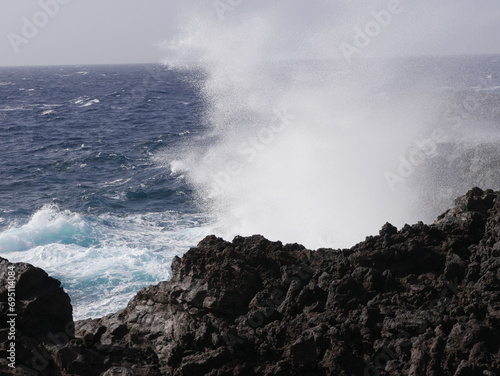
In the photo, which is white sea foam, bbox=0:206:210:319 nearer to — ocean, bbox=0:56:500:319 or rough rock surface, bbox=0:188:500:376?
ocean, bbox=0:56:500:319

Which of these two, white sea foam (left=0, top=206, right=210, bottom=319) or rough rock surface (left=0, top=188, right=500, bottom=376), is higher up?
white sea foam (left=0, top=206, right=210, bottom=319)

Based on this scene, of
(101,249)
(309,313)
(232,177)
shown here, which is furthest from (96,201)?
(309,313)

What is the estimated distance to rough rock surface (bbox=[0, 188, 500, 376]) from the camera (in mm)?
9312

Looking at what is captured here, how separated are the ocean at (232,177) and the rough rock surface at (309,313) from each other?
6.04 meters

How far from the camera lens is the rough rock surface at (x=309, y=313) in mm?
9312

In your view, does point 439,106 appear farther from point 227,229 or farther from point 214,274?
point 214,274

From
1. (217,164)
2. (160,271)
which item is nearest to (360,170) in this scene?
(217,164)

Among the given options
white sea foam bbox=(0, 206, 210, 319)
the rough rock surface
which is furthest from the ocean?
the rough rock surface

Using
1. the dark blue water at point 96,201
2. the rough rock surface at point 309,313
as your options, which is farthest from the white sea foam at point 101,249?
the rough rock surface at point 309,313

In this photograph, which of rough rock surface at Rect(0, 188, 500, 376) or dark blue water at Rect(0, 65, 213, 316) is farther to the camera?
dark blue water at Rect(0, 65, 213, 316)

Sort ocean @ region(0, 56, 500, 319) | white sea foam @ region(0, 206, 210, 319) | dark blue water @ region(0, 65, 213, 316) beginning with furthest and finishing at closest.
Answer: ocean @ region(0, 56, 500, 319) < dark blue water @ region(0, 65, 213, 316) < white sea foam @ region(0, 206, 210, 319)

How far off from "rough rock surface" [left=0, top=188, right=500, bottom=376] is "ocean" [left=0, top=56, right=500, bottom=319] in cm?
604

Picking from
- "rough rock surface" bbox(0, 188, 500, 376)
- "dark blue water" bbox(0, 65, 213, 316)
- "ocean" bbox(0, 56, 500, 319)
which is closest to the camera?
"rough rock surface" bbox(0, 188, 500, 376)

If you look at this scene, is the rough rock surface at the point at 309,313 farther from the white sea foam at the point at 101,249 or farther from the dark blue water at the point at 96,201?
the dark blue water at the point at 96,201
